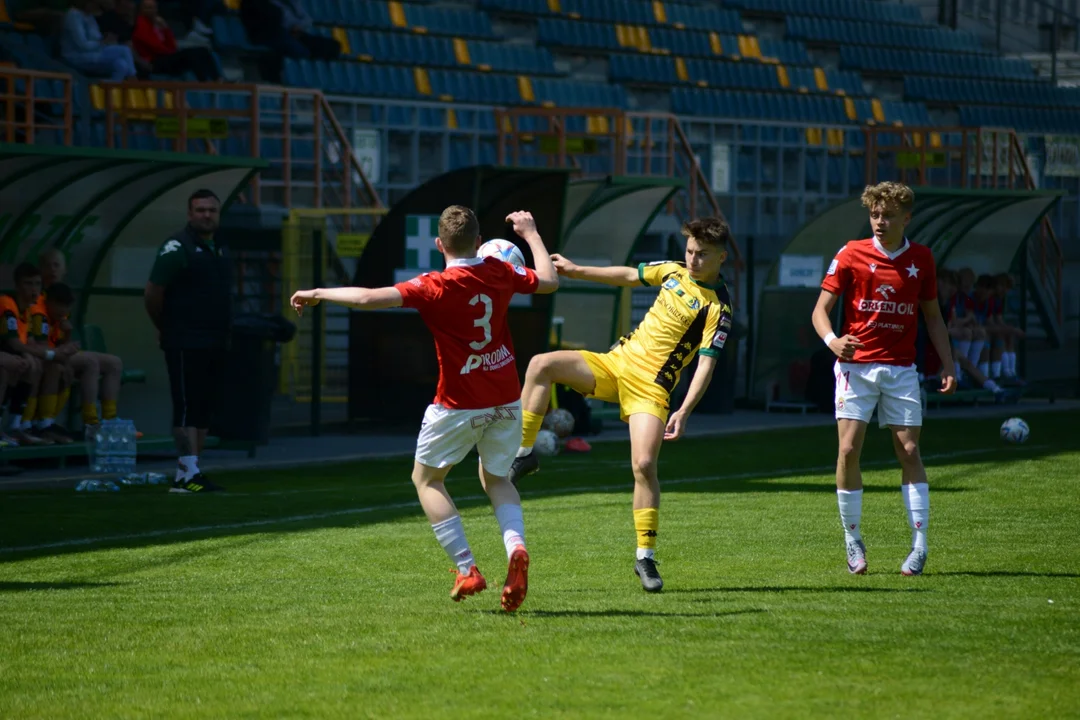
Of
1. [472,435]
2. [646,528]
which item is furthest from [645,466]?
[472,435]

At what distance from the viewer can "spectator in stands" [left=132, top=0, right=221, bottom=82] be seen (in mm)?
21547

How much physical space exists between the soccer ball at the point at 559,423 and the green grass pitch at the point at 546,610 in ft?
10.7

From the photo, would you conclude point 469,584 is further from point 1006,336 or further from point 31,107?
point 1006,336

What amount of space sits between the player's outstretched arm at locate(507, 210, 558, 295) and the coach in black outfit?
207 inches

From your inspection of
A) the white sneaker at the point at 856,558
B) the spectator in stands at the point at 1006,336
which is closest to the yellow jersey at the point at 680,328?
the white sneaker at the point at 856,558

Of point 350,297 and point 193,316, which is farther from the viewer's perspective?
point 193,316

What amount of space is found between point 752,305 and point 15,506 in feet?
37.7

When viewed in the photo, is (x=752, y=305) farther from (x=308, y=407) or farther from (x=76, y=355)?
(x=76, y=355)

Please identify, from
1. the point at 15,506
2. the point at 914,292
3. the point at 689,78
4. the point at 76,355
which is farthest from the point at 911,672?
the point at 689,78

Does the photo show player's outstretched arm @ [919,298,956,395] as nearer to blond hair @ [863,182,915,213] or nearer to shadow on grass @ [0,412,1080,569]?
blond hair @ [863,182,915,213]

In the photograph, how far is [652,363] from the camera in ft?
26.2

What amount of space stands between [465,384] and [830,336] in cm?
202

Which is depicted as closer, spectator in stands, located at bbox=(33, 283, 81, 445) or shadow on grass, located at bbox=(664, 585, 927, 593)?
shadow on grass, located at bbox=(664, 585, 927, 593)

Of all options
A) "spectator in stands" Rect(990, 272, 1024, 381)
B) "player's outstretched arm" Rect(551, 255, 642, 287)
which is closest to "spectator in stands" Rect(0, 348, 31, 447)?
"player's outstretched arm" Rect(551, 255, 642, 287)
